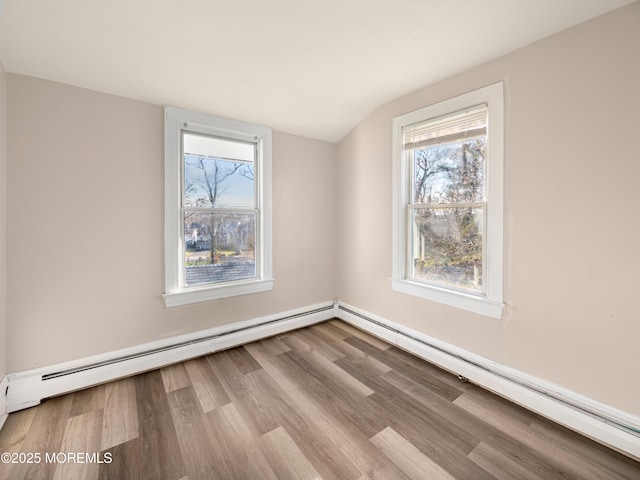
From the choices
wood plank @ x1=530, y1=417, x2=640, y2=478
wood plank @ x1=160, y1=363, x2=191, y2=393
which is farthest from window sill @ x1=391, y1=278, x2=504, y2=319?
wood plank @ x1=160, y1=363, x2=191, y2=393

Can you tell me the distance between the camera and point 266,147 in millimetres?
2896

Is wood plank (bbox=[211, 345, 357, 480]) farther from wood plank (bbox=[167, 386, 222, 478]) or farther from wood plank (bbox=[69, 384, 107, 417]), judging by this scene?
wood plank (bbox=[69, 384, 107, 417])

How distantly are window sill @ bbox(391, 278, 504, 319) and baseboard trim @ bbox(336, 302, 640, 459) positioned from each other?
35 cm

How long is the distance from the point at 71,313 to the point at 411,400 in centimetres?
253

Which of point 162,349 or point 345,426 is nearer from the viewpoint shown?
point 345,426

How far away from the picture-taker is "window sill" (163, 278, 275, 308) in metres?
2.41

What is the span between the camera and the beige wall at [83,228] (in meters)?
1.87

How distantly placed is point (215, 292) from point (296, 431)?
1.44 meters

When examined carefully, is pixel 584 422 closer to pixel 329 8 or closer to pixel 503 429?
pixel 503 429

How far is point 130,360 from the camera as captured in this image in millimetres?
2215

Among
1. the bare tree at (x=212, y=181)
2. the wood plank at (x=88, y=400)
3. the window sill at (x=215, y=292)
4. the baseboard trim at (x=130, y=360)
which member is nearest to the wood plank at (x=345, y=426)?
the baseboard trim at (x=130, y=360)

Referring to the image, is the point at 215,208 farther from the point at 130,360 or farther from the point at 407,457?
the point at 407,457

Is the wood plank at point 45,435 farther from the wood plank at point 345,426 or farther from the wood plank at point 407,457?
the wood plank at point 407,457

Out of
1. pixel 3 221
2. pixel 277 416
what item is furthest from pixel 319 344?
pixel 3 221
